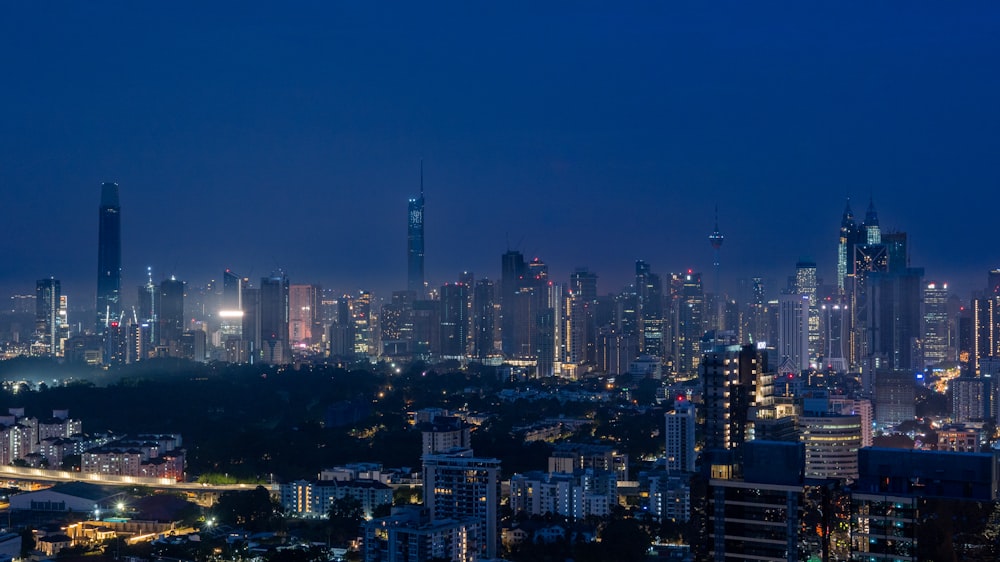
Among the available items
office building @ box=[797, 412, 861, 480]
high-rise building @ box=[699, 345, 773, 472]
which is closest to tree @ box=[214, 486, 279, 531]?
high-rise building @ box=[699, 345, 773, 472]

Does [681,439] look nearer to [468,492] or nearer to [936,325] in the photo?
[468,492]

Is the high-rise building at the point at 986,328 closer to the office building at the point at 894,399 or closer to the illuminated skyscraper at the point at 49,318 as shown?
the office building at the point at 894,399

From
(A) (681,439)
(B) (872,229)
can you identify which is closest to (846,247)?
(B) (872,229)

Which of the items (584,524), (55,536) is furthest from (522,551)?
(55,536)

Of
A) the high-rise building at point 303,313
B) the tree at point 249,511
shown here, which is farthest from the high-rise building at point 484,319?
the tree at point 249,511

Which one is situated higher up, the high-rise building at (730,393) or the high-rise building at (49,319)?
Result: the high-rise building at (49,319)

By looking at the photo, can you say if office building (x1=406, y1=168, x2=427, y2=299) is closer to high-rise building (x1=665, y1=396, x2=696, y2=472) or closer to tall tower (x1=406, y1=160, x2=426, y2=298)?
tall tower (x1=406, y1=160, x2=426, y2=298)
